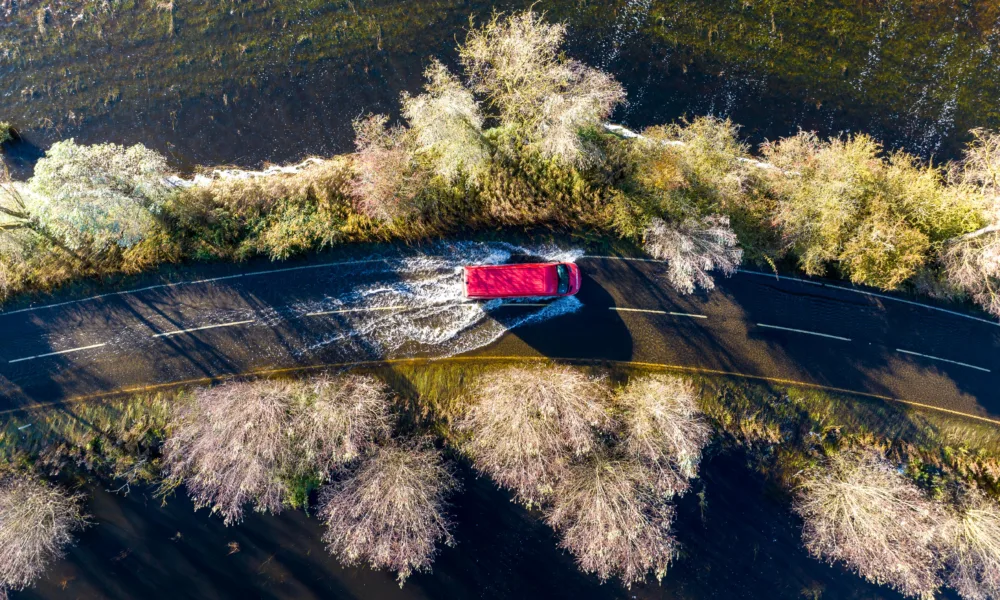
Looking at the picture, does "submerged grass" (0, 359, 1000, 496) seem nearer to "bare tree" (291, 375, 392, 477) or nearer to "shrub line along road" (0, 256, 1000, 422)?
"shrub line along road" (0, 256, 1000, 422)

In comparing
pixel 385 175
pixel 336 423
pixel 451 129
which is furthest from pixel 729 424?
pixel 385 175

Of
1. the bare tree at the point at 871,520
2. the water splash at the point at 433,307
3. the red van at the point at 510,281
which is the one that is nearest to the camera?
the bare tree at the point at 871,520

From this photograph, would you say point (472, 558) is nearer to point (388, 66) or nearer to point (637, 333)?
point (637, 333)

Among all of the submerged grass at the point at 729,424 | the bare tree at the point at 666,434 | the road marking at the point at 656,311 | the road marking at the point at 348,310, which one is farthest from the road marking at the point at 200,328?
the bare tree at the point at 666,434

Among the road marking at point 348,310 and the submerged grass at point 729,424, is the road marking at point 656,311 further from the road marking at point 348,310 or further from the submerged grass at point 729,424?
the road marking at point 348,310

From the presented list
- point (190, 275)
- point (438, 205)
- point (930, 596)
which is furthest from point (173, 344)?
point (930, 596)

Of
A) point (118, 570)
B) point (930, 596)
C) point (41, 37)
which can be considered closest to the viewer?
point (930, 596)

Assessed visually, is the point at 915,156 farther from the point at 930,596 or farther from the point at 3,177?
the point at 3,177
